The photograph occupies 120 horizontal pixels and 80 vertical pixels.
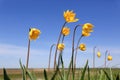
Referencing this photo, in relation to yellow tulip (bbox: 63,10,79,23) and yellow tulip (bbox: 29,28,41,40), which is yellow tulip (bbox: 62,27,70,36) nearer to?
yellow tulip (bbox: 63,10,79,23)

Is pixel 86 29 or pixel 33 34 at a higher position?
pixel 86 29

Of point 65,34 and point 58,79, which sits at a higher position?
point 65,34

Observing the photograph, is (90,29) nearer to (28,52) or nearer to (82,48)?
(82,48)

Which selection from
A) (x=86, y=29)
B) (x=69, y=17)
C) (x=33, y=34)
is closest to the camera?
(x=33, y=34)

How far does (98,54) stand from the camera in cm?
960

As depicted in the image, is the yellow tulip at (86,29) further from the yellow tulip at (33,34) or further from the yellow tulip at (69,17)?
the yellow tulip at (33,34)

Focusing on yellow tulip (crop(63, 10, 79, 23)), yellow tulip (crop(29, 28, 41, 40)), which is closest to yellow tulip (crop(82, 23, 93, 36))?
yellow tulip (crop(63, 10, 79, 23))

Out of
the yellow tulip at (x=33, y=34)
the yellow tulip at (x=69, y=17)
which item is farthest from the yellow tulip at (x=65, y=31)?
the yellow tulip at (x=33, y=34)

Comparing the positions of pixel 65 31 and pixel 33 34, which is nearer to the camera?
pixel 33 34

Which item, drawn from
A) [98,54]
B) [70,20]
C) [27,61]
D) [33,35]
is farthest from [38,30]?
[98,54]

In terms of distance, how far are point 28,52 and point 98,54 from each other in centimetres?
527

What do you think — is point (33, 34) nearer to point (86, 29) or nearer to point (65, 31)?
point (65, 31)

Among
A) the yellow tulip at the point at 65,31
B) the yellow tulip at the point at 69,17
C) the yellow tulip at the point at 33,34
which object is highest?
the yellow tulip at the point at 69,17

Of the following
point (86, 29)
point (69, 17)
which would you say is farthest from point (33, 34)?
point (86, 29)
